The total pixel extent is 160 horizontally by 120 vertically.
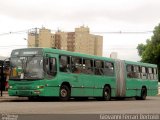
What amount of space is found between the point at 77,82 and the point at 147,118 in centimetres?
1273

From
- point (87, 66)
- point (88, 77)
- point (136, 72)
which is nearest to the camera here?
point (88, 77)

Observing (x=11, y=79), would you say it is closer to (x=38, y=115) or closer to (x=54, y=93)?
(x=54, y=93)

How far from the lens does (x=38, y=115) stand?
15.8 metres

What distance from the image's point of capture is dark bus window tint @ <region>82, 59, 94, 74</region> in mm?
29630

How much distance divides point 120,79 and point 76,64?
566 cm

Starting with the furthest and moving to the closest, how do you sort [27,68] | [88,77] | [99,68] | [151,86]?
[151,86] < [99,68] < [88,77] < [27,68]

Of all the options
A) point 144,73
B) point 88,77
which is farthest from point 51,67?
point 144,73

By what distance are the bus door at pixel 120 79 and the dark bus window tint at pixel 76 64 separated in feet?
16.0

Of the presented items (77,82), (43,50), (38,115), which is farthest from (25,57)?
(38,115)

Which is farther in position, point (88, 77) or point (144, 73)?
point (144, 73)

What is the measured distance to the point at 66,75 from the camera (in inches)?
1085

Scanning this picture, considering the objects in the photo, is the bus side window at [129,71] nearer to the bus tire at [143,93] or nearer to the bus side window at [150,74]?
the bus tire at [143,93]

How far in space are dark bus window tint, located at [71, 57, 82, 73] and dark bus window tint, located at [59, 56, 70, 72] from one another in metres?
0.47

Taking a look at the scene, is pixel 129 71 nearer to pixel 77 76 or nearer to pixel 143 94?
pixel 143 94
